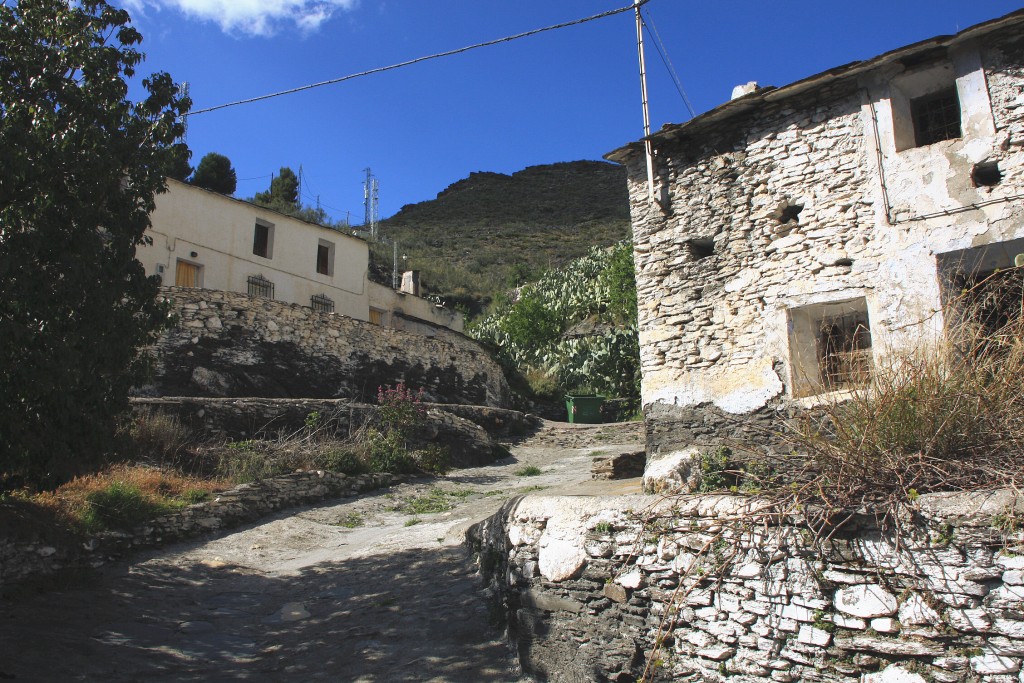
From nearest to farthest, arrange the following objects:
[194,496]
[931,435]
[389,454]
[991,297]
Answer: [931,435] → [991,297] → [194,496] → [389,454]

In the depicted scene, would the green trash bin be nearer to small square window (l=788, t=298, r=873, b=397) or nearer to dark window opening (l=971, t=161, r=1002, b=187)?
small square window (l=788, t=298, r=873, b=397)

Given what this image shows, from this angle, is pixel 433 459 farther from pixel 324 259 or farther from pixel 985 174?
pixel 324 259

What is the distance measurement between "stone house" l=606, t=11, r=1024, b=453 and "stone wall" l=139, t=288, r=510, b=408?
11.6 m

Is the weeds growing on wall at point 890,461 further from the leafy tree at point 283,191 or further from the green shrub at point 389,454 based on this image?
the leafy tree at point 283,191

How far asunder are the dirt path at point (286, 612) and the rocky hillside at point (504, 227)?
2877 centimetres

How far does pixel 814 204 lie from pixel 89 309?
7683 millimetres

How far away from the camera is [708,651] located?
16.8 ft

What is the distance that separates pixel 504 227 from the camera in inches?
2379

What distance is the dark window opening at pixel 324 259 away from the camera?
1037 inches

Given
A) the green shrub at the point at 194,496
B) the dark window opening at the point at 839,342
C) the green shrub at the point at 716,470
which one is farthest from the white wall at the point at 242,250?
the dark window opening at the point at 839,342

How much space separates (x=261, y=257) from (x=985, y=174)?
2090cm

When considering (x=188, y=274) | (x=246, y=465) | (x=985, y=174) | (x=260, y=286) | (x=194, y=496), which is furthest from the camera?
(x=260, y=286)

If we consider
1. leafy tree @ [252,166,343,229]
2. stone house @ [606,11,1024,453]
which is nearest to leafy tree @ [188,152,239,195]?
leafy tree @ [252,166,343,229]

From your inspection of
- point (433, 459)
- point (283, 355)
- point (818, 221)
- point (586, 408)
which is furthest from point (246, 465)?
point (586, 408)
